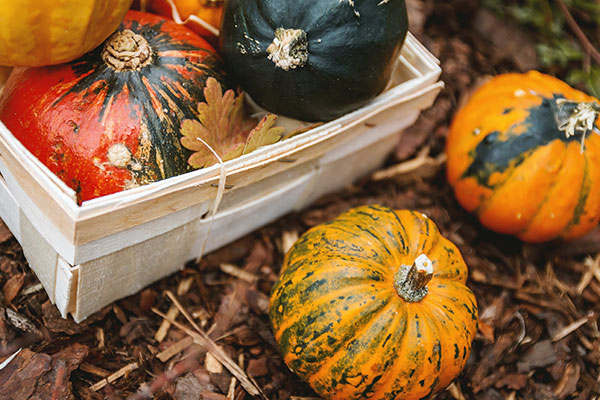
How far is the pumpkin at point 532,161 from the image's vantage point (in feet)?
6.63

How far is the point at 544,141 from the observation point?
203cm

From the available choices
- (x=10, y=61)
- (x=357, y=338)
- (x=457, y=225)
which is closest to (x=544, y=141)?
(x=457, y=225)

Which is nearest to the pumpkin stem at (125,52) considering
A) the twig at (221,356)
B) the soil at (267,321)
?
the soil at (267,321)

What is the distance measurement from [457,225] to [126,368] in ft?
4.34

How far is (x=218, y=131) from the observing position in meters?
1.73

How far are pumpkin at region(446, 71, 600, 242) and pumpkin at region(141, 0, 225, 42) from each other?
3.26ft

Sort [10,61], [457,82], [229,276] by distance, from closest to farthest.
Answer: [10,61] → [229,276] → [457,82]

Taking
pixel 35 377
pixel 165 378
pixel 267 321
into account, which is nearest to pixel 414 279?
pixel 267 321

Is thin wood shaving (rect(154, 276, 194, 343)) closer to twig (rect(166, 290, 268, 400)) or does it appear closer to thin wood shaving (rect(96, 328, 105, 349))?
twig (rect(166, 290, 268, 400))

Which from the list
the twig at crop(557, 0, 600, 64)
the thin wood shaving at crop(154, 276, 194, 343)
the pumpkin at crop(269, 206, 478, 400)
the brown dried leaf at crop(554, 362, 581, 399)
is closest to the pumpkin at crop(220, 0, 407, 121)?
the pumpkin at crop(269, 206, 478, 400)

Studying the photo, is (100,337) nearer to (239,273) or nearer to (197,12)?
(239,273)

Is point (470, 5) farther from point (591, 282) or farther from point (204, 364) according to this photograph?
point (204, 364)

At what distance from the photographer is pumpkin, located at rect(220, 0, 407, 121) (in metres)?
1.58

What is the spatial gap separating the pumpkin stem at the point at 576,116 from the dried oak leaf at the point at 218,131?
103cm
